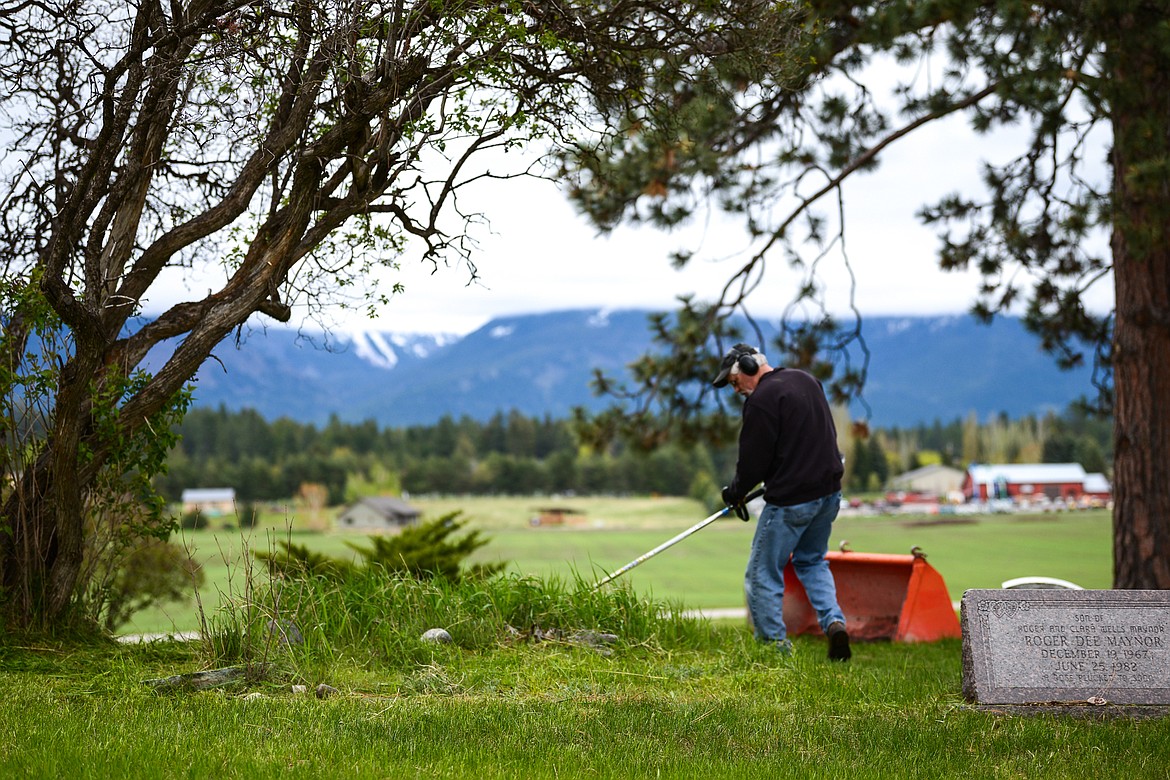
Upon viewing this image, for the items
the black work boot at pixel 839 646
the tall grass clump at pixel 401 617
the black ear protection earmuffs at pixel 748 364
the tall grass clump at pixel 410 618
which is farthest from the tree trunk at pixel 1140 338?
the tall grass clump at pixel 401 617

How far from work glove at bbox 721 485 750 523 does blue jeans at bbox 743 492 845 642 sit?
0.24 m

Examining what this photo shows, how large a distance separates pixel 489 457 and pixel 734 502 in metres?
58.4

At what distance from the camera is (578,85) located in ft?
25.9

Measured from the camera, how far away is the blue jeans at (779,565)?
7582 millimetres

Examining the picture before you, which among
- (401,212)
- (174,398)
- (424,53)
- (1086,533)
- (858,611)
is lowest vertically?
(1086,533)

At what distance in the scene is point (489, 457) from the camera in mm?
65875

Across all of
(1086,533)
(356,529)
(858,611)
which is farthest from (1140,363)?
(1086,533)

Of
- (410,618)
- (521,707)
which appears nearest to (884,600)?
(410,618)

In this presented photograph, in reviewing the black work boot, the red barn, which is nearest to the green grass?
→ the black work boot

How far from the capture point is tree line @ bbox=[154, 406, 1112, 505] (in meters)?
55.9

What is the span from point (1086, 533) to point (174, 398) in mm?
61967

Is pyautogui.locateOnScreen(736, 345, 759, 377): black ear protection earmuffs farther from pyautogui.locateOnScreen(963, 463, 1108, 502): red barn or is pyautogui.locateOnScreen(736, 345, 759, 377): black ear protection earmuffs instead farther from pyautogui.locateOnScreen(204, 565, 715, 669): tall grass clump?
pyautogui.locateOnScreen(963, 463, 1108, 502): red barn

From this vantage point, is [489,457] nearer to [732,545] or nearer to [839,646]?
[732,545]

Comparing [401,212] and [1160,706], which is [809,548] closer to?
[1160,706]
